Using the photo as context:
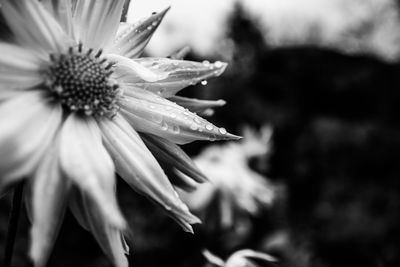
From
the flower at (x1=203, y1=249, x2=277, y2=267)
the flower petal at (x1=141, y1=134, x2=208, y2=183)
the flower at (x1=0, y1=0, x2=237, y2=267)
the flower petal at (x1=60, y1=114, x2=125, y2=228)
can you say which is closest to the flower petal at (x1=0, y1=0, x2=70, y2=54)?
the flower at (x1=0, y1=0, x2=237, y2=267)

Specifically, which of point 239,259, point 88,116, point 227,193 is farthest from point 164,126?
point 227,193

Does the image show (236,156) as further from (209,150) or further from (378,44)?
(378,44)

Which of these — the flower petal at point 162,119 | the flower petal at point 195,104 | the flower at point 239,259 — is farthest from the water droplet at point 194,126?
the flower at point 239,259

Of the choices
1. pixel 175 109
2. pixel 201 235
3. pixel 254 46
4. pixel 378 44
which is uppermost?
pixel 378 44

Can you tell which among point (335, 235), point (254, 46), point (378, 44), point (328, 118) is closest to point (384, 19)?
point (378, 44)

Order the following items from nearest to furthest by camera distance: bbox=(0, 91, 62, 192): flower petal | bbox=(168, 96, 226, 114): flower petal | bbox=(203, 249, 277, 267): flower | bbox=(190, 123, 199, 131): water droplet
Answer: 1. bbox=(0, 91, 62, 192): flower petal
2. bbox=(190, 123, 199, 131): water droplet
3. bbox=(168, 96, 226, 114): flower petal
4. bbox=(203, 249, 277, 267): flower

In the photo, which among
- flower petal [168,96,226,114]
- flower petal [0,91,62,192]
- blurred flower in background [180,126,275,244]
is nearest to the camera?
flower petal [0,91,62,192]

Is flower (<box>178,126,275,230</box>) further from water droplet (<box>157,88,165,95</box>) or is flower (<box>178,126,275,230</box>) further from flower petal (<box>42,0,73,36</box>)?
flower petal (<box>42,0,73,36</box>)

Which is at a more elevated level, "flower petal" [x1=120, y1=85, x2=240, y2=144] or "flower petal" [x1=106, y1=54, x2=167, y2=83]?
"flower petal" [x1=106, y1=54, x2=167, y2=83]
